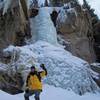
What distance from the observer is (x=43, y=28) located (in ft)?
92.0

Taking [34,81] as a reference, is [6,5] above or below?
above

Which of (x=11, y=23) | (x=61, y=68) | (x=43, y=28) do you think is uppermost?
(x=11, y=23)

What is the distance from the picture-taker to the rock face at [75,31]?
2867 cm

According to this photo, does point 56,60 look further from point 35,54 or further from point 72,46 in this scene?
point 72,46

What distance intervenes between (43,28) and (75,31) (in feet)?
8.52

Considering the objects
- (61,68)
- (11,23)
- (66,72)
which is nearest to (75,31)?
(11,23)

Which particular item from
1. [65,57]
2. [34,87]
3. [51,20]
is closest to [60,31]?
[51,20]

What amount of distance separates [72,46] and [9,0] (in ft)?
19.3

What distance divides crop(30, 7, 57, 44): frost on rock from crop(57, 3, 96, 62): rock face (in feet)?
2.63

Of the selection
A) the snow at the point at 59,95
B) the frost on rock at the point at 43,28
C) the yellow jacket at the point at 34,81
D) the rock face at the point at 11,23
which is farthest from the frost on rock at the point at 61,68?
the yellow jacket at the point at 34,81

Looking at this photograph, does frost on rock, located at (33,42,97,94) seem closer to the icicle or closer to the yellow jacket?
the icicle

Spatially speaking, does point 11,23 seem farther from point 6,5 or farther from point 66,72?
point 66,72

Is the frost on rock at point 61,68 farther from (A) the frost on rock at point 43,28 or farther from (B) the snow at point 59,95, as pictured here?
(A) the frost on rock at point 43,28

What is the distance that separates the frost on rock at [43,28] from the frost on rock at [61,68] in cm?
381
